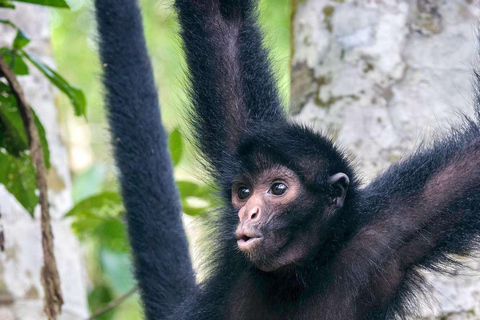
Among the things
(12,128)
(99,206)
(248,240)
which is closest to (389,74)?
(248,240)

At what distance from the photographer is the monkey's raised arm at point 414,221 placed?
13.5 ft

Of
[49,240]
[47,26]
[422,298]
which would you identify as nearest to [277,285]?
[422,298]

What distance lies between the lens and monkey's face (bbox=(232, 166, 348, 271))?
4359 mm

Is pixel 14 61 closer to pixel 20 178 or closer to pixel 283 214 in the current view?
pixel 20 178

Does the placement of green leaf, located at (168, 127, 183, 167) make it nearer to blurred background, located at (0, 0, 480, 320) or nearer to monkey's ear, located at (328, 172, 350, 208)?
blurred background, located at (0, 0, 480, 320)

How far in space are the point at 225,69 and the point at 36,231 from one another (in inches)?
110

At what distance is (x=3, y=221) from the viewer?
6.38 m

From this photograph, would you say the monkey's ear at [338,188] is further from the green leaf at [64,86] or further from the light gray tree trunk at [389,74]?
the green leaf at [64,86]

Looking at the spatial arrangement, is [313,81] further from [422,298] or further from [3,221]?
[3,221]

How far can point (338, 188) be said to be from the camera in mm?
4527

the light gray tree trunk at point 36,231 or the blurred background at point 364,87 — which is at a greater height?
the blurred background at point 364,87

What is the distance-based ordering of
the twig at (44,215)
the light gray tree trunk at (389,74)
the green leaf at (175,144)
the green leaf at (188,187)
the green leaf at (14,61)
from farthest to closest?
the green leaf at (188,187)
the green leaf at (175,144)
the light gray tree trunk at (389,74)
the green leaf at (14,61)
the twig at (44,215)

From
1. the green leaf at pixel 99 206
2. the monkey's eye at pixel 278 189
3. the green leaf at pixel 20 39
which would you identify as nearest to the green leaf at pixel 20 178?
the green leaf at pixel 20 39

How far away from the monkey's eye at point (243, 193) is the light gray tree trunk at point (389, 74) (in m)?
1.29
